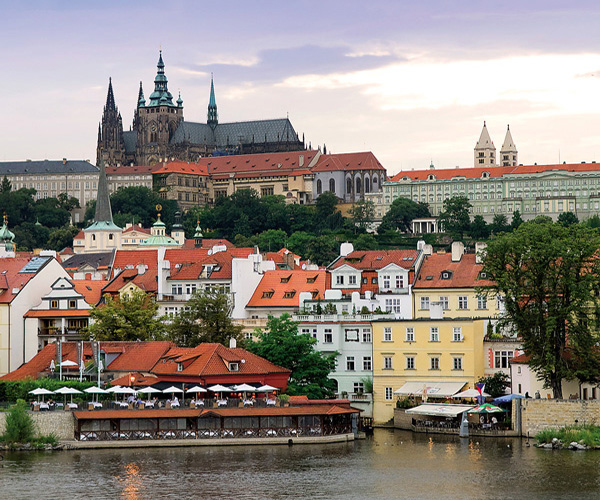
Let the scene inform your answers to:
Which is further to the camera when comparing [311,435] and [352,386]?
[352,386]

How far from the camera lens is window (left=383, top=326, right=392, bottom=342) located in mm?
80750

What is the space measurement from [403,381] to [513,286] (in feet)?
28.5

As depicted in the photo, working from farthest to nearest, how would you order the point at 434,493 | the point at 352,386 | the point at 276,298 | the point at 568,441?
the point at 276,298 < the point at 352,386 < the point at 568,441 < the point at 434,493

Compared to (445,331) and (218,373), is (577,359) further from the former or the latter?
(218,373)

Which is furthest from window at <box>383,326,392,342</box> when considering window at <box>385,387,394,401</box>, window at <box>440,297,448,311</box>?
window at <box>440,297,448,311</box>

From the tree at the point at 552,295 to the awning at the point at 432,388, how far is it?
175 inches

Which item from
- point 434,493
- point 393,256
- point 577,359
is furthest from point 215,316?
point 434,493

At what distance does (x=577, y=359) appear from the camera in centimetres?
7412

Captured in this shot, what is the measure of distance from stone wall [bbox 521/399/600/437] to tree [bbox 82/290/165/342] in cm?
2313

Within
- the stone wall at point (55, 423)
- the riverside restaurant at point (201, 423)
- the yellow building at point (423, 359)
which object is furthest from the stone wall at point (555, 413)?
the stone wall at point (55, 423)

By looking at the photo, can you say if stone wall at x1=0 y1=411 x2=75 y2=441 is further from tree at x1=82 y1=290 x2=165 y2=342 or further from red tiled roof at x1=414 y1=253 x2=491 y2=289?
red tiled roof at x1=414 y1=253 x2=491 y2=289

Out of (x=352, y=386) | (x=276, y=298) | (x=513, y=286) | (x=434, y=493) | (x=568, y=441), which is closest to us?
(x=434, y=493)

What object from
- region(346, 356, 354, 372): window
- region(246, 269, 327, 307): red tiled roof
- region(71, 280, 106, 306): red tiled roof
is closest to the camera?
region(346, 356, 354, 372): window

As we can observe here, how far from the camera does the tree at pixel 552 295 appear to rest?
73688 mm
